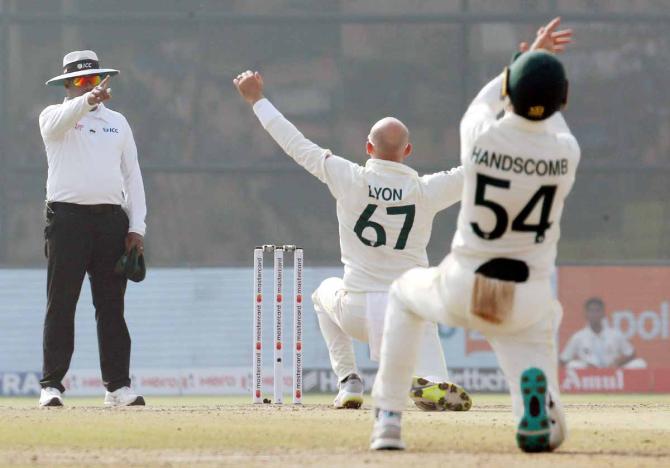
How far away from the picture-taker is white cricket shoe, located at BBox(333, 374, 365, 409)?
984 cm

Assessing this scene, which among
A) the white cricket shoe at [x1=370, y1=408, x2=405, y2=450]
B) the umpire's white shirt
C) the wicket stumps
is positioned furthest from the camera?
the wicket stumps

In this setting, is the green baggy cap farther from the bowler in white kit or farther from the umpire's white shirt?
the umpire's white shirt

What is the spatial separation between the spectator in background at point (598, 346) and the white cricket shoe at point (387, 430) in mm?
12572

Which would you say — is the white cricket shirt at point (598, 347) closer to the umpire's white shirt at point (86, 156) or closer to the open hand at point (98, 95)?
the umpire's white shirt at point (86, 156)

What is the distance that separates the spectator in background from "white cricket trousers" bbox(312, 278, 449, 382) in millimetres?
9989

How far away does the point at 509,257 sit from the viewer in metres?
6.96

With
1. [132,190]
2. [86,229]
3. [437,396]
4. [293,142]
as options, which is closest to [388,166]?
[293,142]

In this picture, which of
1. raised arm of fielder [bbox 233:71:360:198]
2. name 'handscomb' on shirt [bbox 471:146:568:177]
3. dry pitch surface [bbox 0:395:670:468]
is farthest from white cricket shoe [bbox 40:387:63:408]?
name 'handscomb' on shirt [bbox 471:146:568:177]

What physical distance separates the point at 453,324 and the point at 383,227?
2.28 metres

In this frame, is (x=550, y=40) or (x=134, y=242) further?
(x=134, y=242)

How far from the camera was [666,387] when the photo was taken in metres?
19.8

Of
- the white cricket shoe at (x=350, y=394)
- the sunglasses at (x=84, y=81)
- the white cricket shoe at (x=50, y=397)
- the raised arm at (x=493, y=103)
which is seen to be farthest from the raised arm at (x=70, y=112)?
the raised arm at (x=493, y=103)

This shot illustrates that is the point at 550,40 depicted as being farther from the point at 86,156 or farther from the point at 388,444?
the point at 86,156

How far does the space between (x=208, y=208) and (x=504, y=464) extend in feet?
48.1
